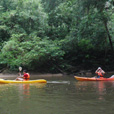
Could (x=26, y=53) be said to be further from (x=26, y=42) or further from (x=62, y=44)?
(x=62, y=44)

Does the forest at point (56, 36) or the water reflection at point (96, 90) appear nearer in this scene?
the water reflection at point (96, 90)

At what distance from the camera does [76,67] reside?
77.5 ft

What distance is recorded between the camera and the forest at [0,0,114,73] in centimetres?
2052

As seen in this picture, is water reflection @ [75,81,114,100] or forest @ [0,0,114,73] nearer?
Result: water reflection @ [75,81,114,100]

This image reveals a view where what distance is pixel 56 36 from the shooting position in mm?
25641

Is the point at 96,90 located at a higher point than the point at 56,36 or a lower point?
lower

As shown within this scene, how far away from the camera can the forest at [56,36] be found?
20.5m

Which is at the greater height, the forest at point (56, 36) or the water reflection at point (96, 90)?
the forest at point (56, 36)

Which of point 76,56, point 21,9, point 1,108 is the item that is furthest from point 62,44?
point 1,108

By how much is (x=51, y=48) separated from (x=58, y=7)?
5.94 metres

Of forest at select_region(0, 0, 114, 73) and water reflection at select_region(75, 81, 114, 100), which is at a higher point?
forest at select_region(0, 0, 114, 73)

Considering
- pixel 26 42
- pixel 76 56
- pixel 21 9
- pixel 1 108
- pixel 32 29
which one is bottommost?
pixel 1 108

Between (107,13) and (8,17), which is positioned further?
(8,17)

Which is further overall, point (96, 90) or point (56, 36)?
point (56, 36)
